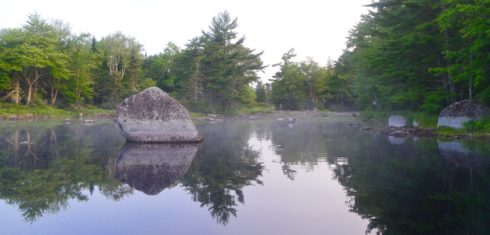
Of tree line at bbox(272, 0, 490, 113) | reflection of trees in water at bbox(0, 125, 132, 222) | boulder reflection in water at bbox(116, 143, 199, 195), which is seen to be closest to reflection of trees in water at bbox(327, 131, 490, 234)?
boulder reflection in water at bbox(116, 143, 199, 195)

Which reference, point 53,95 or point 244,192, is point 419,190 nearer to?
point 244,192

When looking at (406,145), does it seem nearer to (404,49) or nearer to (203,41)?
(404,49)

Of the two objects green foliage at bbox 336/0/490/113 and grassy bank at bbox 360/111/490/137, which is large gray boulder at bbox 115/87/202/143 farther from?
green foliage at bbox 336/0/490/113

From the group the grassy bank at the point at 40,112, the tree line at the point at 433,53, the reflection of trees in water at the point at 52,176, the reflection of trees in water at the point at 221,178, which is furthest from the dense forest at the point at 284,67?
the reflection of trees in water at the point at 52,176

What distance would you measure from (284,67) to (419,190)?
62.8 meters

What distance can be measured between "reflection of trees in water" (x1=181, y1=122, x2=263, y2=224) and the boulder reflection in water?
13.7 inches

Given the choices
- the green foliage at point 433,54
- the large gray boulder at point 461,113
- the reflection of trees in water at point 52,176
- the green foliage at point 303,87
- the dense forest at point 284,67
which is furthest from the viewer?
the green foliage at point 303,87

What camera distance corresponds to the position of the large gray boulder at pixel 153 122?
49.3 ft

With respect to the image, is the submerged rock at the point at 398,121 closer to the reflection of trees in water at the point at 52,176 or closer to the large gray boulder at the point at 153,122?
the large gray boulder at the point at 153,122

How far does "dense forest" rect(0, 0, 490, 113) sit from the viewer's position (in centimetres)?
1936

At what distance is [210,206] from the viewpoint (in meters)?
6.42

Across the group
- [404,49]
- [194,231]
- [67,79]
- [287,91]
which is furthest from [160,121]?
[287,91]

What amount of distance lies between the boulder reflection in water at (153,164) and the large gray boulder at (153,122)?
66cm

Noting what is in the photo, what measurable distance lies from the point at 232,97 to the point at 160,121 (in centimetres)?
3284
